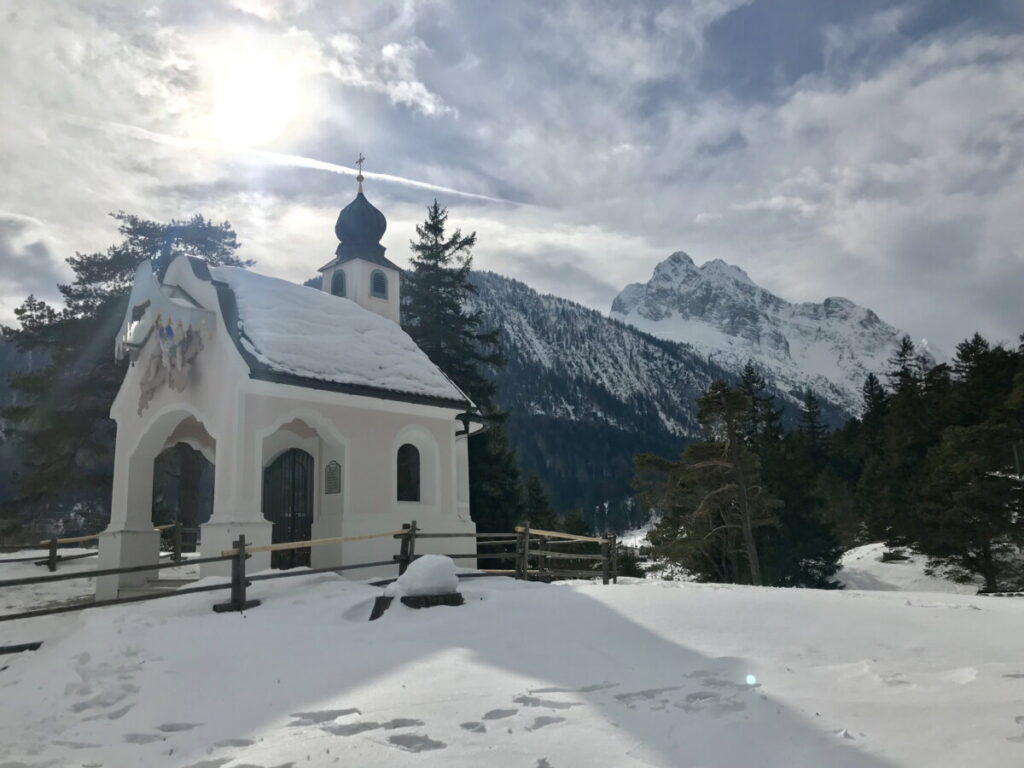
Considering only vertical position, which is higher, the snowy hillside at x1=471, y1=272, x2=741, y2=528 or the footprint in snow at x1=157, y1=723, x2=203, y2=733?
the snowy hillside at x1=471, y1=272, x2=741, y2=528

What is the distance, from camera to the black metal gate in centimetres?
1767

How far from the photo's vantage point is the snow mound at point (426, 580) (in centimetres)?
1078

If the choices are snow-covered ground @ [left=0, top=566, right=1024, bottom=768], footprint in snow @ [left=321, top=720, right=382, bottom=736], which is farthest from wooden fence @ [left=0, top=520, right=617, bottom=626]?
footprint in snow @ [left=321, top=720, right=382, bottom=736]

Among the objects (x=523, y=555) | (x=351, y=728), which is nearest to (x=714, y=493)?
(x=523, y=555)

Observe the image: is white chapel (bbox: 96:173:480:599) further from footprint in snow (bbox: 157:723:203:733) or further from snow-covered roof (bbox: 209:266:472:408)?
footprint in snow (bbox: 157:723:203:733)

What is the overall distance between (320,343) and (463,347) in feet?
56.7

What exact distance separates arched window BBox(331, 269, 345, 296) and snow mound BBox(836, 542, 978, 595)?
28323mm

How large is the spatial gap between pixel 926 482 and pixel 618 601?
98.6ft

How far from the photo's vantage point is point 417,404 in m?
17.7

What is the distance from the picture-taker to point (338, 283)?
2434 centimetres

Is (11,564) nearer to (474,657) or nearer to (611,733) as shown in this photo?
(474,657)

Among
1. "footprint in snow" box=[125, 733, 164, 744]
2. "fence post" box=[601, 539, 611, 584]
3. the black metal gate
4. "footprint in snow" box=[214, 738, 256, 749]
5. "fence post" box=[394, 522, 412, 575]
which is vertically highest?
the black metal gate

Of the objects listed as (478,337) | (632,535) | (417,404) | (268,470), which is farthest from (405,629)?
(632,535)

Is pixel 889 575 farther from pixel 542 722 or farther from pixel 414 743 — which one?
pixel 414 743
